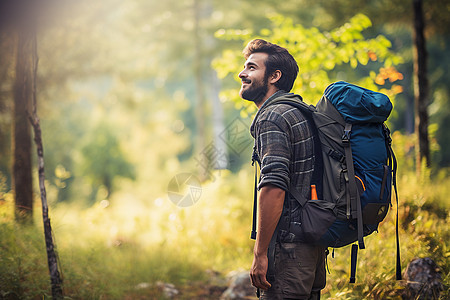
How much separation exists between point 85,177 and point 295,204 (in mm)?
20015

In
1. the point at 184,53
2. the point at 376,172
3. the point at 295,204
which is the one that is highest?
the point at 184,53

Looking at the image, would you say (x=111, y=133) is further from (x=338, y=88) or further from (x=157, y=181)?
(x=338, y=88)

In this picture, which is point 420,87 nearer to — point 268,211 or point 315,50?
point 315,50

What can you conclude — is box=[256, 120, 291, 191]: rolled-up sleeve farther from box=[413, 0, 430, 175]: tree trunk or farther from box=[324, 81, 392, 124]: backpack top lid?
box=[413, 0, 430, 175]: tree trunk

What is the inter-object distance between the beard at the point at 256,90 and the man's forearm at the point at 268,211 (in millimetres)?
657

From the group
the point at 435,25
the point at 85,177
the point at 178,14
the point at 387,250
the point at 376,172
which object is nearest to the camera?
the point at 376,172

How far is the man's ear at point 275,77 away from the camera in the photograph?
249 cm

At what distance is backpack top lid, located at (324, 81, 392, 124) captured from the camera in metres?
2.21

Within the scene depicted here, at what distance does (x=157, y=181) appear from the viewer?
915 inches

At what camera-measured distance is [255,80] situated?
Result: 248 cm

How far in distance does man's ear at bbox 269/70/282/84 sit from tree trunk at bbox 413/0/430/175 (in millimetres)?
5131

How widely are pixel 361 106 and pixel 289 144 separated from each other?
0.46 m

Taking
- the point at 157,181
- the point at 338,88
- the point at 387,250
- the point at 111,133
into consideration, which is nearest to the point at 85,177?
the point at 111,133

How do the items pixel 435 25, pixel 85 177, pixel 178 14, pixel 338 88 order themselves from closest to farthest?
pixel 338 88 → pixel 435 25 → pixel 178 14 → pixel 85 177
